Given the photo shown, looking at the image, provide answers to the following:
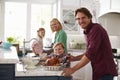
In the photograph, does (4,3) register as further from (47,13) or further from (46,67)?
(46,67)

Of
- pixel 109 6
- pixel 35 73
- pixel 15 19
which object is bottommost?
pixel 35 73

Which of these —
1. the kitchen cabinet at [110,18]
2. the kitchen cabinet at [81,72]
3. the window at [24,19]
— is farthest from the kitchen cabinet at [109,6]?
the window at [24,19]

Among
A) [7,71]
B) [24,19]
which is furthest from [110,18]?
[7,71]

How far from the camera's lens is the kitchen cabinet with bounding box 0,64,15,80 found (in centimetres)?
239

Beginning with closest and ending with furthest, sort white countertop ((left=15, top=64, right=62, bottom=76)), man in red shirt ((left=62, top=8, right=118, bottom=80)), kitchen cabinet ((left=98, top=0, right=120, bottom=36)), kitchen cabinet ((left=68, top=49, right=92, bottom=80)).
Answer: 1. man in red shirt ((left=62, top=8, right=118, bottom=80))
2. white countertop ((left=15, top=64, right=62, bottom=76))
3. kitchen cabinet ((left=98, top=0, right=120, bottom=36))
4. kitchen cabinet ((left=68, top=49, right=92, bottom=80))

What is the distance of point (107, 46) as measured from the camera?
242 centimetres

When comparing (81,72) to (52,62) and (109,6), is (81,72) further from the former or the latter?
(52,62)

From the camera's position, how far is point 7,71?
7.86 ft

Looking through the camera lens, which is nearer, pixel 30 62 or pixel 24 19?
pixel 30 62

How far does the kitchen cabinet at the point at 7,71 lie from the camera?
7.83 feet

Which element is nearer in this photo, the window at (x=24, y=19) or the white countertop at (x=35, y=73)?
the white countertop at (x=35, y=73)

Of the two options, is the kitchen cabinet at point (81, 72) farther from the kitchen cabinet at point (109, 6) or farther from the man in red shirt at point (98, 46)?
the man in red shirt at point (98, 46)

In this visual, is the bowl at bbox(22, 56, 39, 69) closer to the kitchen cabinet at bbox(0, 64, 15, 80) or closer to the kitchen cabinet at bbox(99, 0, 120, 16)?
the kitchen cabinet at bbox(0, 64, 15, 80)

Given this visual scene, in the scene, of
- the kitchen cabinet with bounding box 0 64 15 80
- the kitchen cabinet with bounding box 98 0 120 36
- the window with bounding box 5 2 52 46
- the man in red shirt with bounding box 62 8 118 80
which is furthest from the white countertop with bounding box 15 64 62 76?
the window with bounding box 5 2 52 46
